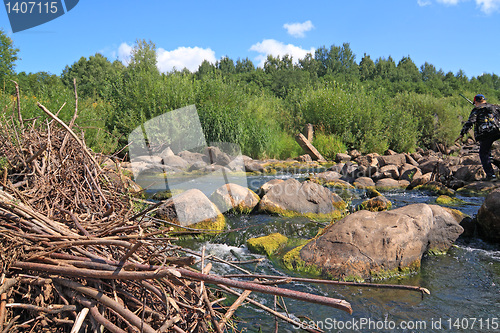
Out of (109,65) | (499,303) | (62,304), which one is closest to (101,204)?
(62,304)

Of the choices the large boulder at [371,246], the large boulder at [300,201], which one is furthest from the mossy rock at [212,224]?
the large boulder at [371,246]

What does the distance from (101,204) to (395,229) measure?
436 centimetres

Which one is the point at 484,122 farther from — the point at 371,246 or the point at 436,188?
the point at 371,246

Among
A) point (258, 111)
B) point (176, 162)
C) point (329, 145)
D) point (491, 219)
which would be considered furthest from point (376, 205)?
point (258, 111)

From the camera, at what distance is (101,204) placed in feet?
7.62

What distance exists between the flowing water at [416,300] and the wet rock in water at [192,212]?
45 cm

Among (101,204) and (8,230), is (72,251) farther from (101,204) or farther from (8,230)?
(101,204)

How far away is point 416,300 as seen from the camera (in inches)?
174

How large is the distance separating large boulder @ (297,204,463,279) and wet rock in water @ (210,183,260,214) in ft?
9.59

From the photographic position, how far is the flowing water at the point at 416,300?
12.8 feet

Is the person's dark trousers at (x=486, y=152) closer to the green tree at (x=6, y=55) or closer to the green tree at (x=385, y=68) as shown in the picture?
the green tree at (x=6, y=55)

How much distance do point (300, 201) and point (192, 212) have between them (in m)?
2.60

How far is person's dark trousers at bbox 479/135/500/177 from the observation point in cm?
1082

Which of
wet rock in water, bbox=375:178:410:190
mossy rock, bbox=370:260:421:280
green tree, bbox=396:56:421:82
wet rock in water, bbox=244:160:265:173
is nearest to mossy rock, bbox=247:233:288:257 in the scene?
mossy rock, bbox=370:260:421:280
